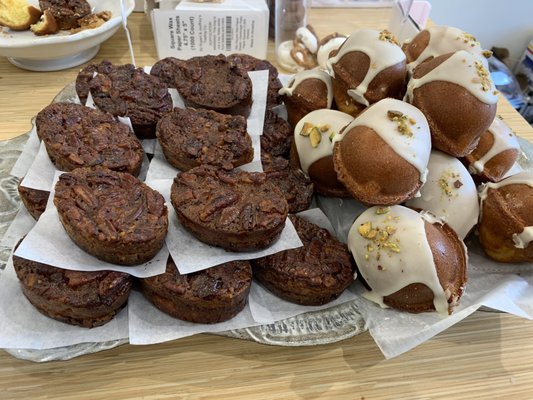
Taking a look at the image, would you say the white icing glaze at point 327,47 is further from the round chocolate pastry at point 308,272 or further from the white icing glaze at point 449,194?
the round chocolate pastry at point 308,272

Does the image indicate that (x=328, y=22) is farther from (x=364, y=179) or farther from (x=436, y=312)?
(x=436, y=312)

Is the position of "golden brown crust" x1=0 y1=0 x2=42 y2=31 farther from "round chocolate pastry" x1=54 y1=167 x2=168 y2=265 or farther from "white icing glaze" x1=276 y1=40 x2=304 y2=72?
"round chocolate pastry" x1=54 y1=167 x2=168 y2=265

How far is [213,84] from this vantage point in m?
1.59

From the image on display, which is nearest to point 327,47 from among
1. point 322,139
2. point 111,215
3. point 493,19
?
point 322,139

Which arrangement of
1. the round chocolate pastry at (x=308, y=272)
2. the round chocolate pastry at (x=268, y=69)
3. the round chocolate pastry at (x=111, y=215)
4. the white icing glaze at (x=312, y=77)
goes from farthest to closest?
the round chocolate pastry at (x=268, y=69) < the white icing glaze at (x=312, y=77) < the round chocolate pastry at (x=308, y=272) < the round chocolate pastry at (x=111, y=215)

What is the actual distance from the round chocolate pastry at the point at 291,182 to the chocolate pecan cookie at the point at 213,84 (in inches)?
8.7

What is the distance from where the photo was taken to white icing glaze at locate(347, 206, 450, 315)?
3.76 feet

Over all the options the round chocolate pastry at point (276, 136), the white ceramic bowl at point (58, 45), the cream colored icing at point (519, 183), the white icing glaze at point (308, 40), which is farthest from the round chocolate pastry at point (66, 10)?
the cream colored icing at point (519, 183)

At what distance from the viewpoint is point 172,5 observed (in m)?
2.06

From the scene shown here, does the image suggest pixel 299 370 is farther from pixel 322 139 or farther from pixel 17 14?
pixel 17 14

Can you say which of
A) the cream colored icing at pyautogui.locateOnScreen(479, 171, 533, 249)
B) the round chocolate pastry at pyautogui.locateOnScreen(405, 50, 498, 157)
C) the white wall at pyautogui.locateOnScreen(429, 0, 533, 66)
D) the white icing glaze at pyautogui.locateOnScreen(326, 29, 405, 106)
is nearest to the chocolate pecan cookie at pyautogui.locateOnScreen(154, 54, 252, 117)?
the white icing glaze at pyautogui.locateOnScreen(326, 29, 405, 106)

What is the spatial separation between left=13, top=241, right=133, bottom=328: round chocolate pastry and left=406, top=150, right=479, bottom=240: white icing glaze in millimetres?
817

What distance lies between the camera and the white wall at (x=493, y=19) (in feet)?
10.4

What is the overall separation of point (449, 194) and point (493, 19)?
2.53 meters
